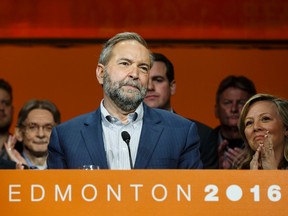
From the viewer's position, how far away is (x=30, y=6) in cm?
538

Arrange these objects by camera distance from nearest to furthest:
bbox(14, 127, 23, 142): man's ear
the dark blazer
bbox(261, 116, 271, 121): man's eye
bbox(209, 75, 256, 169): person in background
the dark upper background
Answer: the dark blazer → bbox(261, 116, 271, 121): man's eye → bbox(209, 75, 256, 169): person in background → bbox(14, 127, 23, 142): man's ear → the dark upper background

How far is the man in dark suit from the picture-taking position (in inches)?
133

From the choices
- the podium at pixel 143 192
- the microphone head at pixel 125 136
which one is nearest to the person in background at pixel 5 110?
the microphone head at pixel 125 136

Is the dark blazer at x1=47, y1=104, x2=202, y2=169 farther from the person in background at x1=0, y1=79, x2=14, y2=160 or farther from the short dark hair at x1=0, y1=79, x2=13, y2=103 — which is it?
the short dark hair at x1=0, y1=79, x2=13, y2=103

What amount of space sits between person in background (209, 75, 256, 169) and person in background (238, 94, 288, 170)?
67cm

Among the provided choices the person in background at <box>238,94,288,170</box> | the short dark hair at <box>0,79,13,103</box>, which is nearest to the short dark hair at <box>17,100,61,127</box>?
the short dark hair at <box>0,79,13,103</box>

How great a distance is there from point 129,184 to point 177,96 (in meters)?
2.56

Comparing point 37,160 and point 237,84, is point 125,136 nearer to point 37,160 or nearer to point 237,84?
point 37,160

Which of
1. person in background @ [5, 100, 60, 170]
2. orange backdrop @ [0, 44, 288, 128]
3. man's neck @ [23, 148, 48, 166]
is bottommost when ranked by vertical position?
man's neck @ [23, 148, 48, 166]

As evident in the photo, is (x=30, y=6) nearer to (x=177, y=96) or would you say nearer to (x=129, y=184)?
(x=177, y=96)

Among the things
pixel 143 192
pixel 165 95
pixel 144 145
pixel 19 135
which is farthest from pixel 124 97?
pixel 19 135

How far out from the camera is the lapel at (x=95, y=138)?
11.0 ft

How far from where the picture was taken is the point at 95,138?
11.2 feet

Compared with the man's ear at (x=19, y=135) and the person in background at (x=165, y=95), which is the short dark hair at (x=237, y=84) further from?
the man's ear at (x=19, y=135)
